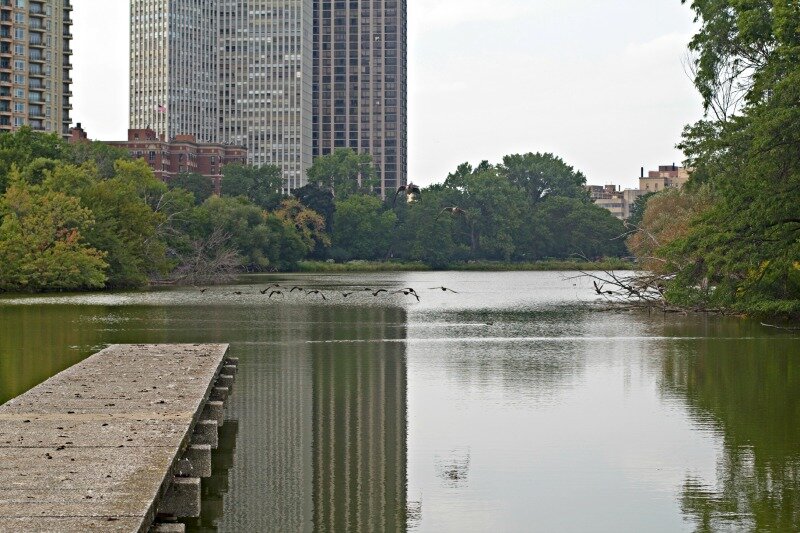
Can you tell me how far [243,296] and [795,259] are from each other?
39.0 meters

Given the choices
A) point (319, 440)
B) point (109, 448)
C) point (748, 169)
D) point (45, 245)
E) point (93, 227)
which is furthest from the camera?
point (93, 227)

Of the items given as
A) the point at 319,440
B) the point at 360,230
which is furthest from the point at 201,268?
the point at 319,440

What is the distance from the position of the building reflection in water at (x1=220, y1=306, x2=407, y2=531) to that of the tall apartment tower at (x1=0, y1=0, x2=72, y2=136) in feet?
421

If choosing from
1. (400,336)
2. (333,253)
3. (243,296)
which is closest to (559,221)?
(333,253)

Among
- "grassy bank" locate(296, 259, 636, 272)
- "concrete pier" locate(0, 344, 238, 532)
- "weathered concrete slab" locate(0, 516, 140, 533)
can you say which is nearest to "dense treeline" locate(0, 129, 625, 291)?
"grassy bank" locate(296, 259, 636, 272)

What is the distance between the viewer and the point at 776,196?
44375 mm

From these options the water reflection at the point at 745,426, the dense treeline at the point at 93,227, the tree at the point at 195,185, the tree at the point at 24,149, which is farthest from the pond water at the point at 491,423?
the tree at the point at 195,185

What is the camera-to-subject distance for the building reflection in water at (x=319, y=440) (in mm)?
15312

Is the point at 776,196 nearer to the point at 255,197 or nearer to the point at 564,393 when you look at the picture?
the point at 564,393

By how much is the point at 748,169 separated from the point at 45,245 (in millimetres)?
49779

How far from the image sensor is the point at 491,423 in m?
22.3

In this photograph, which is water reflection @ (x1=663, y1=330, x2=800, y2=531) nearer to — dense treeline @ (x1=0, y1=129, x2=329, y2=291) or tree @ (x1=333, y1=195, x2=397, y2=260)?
dense treeline @ (x1=0, y1=129, x2=329, y2=291)

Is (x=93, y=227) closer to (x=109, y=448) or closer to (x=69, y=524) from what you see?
(x=109, y=448)

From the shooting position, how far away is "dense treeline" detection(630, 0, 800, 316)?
143ft
